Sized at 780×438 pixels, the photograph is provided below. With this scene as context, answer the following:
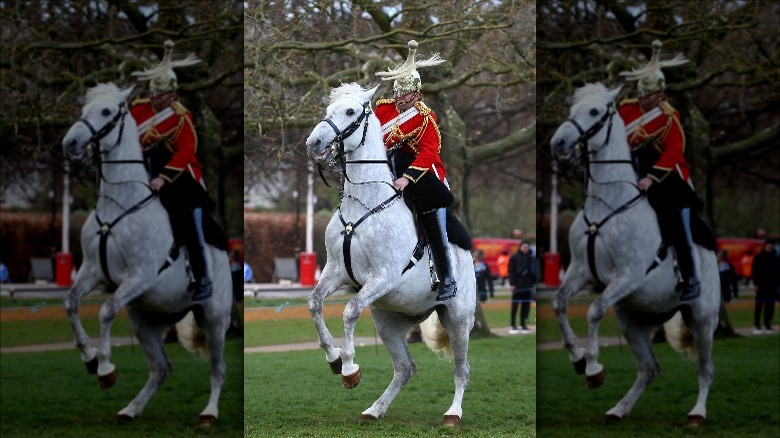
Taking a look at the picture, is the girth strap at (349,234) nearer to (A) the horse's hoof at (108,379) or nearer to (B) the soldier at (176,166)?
(B) the soldier at (176,166)

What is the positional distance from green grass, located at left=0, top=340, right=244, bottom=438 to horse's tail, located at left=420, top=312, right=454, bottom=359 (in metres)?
2.48

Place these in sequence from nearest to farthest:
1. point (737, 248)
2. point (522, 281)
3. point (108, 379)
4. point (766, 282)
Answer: point (522, 281), point (108, 379), point (737, 248), point (766, 282)

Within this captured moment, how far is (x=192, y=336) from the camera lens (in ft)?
30.2

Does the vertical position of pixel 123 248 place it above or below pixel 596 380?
above

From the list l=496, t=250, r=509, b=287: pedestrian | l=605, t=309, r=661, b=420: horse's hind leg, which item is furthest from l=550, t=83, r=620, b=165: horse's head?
l=605, t=309, r=661, b=420: horse's hind leg

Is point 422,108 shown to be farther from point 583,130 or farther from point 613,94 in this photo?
point 613,94

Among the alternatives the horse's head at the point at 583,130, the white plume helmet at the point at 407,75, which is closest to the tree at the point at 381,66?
the white plume helmet at the point at 407,75

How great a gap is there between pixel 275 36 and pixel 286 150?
0.76 meters

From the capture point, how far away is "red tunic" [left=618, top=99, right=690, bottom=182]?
9102 mm

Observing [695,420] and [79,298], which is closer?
[79,298]

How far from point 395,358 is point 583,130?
9.51 feet

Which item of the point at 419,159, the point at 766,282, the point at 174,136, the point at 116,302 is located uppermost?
the point at 174,136

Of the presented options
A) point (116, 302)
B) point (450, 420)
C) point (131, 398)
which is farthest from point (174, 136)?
point (450, 420)

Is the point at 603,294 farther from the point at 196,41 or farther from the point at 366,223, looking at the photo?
the point at 196,41
